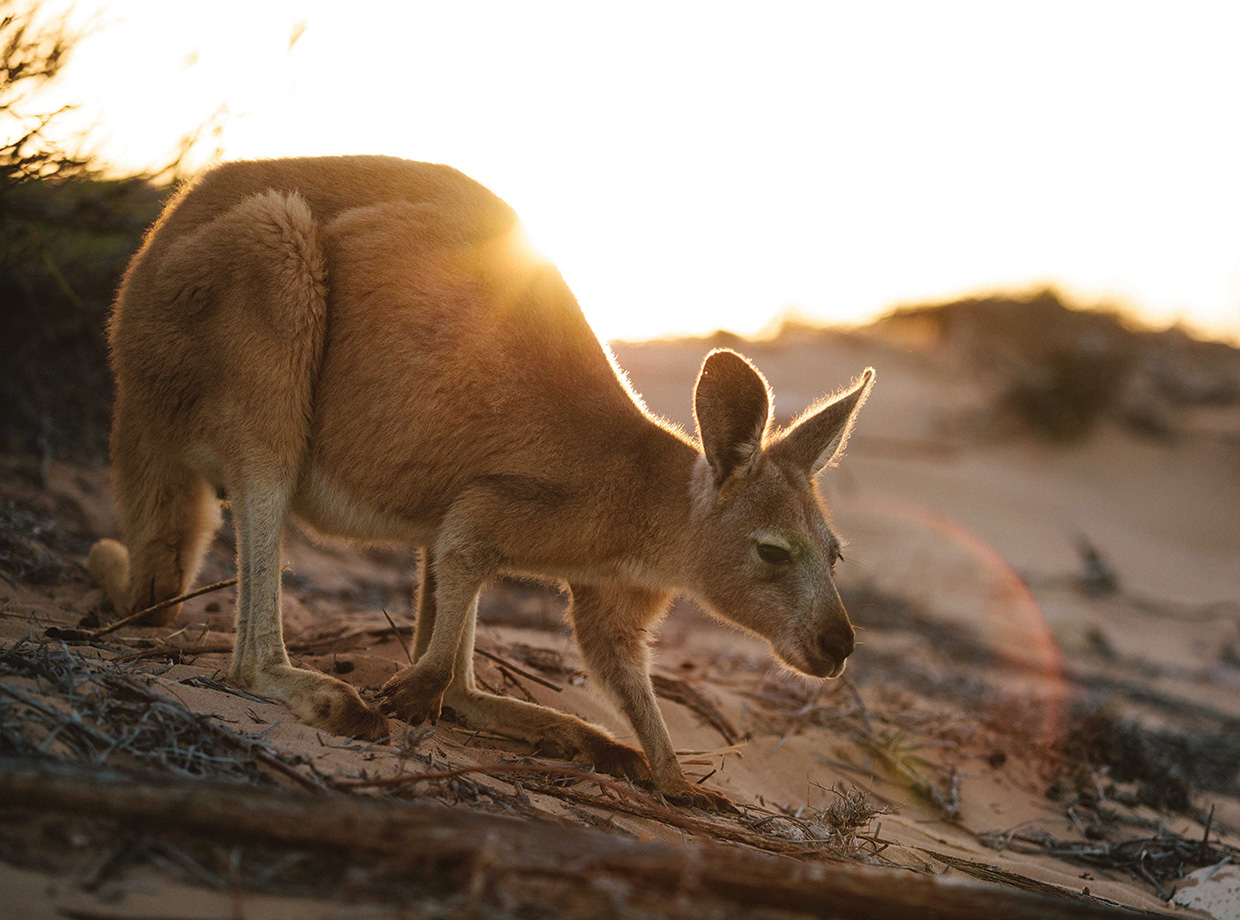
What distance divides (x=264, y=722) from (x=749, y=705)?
270 centimetres

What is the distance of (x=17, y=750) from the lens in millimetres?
1969

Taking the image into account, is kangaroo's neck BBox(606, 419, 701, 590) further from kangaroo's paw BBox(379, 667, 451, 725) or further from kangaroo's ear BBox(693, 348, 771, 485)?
kangaroo's paw BBox(379, 667, 451, 725)

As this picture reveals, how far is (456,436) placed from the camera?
11.3ft

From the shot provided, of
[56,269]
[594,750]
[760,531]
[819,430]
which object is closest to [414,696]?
[594,750]

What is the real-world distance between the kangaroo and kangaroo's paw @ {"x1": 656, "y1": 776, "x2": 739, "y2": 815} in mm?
12

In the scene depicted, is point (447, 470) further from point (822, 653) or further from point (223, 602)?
point (223, 602)

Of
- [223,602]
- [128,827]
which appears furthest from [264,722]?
[223,602]

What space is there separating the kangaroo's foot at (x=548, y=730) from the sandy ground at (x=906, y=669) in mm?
110

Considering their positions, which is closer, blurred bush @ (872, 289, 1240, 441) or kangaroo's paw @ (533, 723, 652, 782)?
kangaroo's paw @ (533, 723, 652, 782)

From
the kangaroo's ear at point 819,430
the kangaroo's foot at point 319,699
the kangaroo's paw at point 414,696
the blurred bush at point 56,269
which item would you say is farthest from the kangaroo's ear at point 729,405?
the blurred bush at point 56,269

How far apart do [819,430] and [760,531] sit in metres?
0.49

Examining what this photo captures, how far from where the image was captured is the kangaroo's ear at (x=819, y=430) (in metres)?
3.59

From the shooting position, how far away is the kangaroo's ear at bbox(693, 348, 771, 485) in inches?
131

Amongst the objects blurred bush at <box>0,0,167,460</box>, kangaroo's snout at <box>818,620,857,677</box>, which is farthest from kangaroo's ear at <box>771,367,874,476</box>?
blurred bush at <box>0,0,167,460</box>
